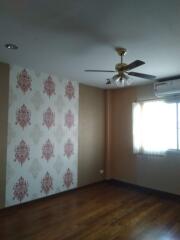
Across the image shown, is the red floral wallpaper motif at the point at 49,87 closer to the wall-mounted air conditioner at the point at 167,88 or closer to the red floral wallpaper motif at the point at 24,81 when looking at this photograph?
A: the red floral wallpaper motif at the point at 24,81

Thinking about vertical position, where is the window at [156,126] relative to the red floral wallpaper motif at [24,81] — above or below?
below

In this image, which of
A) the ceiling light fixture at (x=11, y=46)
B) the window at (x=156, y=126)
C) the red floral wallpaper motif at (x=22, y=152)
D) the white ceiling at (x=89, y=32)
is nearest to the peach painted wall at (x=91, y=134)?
the window at (x=156, y=126)

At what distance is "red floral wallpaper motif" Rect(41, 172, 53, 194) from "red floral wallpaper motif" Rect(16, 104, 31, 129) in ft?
3.61

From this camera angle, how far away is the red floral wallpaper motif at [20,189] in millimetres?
3270

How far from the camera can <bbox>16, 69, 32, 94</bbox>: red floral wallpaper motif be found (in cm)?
337

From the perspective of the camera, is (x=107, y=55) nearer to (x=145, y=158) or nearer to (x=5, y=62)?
(x=5, y=62)

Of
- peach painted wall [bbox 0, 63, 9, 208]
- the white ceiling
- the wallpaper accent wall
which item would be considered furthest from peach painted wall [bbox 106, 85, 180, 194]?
peach painted wall [bbox 0, 63, 9, 208]

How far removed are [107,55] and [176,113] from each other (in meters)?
2.12

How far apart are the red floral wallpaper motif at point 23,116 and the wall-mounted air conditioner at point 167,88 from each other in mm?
2674

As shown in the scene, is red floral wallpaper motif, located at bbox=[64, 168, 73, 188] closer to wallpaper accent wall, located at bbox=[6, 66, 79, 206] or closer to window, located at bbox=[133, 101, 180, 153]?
wallpaper accent wall, located at bbox=[6, 66, 79, 206]

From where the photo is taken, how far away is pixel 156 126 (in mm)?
4195

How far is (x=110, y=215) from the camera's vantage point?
9.98 feet

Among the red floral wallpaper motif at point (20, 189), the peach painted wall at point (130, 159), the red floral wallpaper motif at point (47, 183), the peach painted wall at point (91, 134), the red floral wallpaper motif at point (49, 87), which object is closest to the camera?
the red floral wallpaper motif at point (20, 189)

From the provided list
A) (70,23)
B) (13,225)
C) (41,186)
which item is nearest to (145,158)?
(41,186)
